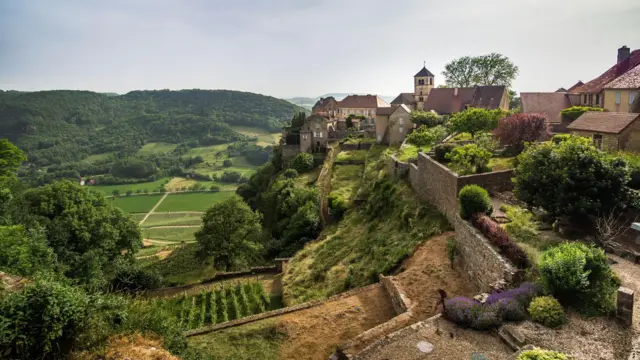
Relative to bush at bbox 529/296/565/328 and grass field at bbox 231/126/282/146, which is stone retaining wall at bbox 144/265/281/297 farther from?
grass field at bbox 231/126/282/146

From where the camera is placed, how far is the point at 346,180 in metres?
40.7

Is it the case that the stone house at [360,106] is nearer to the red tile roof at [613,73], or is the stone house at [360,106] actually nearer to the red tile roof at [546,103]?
the red tile roof at [546,103]

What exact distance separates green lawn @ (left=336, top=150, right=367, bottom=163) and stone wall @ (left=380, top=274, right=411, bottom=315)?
96.5ft

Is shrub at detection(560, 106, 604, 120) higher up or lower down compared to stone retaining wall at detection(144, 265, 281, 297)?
higher up

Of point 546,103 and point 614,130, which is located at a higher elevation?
point 546,103

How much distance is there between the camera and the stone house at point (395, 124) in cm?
4472

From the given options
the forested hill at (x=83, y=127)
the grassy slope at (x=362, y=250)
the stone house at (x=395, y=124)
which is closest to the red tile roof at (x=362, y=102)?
the stone house at (x=395, y=124)

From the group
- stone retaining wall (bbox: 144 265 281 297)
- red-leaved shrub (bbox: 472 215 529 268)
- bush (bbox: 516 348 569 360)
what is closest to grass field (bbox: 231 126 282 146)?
stone retaining wall (bbox: 144 265 281 297)

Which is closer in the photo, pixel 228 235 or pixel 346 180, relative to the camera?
pixel 228 235

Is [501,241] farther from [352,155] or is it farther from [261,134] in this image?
[261,134]

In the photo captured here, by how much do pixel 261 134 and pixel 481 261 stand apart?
16919cm

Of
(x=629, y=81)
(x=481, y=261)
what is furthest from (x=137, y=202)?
(x=481, y=261)

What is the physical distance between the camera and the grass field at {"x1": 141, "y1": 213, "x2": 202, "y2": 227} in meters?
79.9

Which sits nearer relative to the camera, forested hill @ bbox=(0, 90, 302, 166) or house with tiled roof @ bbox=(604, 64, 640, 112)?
house with tiled roof @ bbox=(604, 64, 640, 112)
